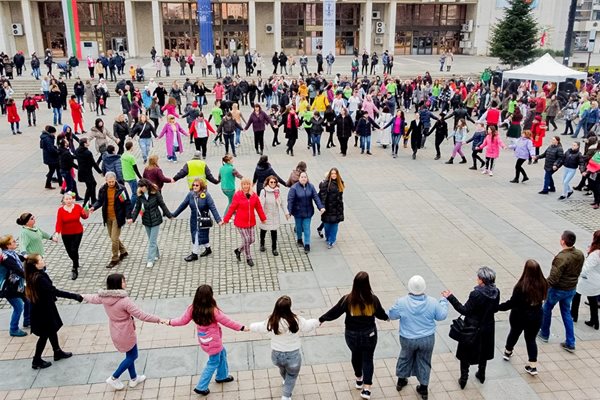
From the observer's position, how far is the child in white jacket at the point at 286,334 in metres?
5.53

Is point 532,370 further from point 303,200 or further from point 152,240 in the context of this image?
point 152,240

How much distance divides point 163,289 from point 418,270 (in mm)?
4328

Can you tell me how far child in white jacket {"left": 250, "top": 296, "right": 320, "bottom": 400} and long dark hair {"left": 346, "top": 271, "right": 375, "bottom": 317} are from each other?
438mm

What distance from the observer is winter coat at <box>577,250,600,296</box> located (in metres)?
7.16

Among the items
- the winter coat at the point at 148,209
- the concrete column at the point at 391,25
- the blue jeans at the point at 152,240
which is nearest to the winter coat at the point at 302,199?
the winter coat at the point at 148,209

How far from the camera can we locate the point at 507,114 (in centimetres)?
2283

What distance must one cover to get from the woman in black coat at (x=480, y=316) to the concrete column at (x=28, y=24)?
160ft

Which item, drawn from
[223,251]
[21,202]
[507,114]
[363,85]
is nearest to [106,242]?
[223,251]

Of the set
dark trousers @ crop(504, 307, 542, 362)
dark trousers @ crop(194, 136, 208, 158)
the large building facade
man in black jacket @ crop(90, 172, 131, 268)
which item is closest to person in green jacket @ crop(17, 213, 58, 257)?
man in black jacket @ crop(90, 172, 131, 268)

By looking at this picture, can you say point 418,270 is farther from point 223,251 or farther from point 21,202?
point 21,202

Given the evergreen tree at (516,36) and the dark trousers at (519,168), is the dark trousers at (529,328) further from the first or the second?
the evergreen tree at (516,36)

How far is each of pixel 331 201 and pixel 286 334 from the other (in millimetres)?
4733

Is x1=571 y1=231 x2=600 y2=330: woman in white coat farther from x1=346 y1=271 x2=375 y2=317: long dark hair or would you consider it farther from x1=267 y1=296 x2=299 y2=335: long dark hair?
x1=267 y1=296 x2=299 y2=335: long dark hair

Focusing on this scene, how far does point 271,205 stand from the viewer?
32.4 ft
